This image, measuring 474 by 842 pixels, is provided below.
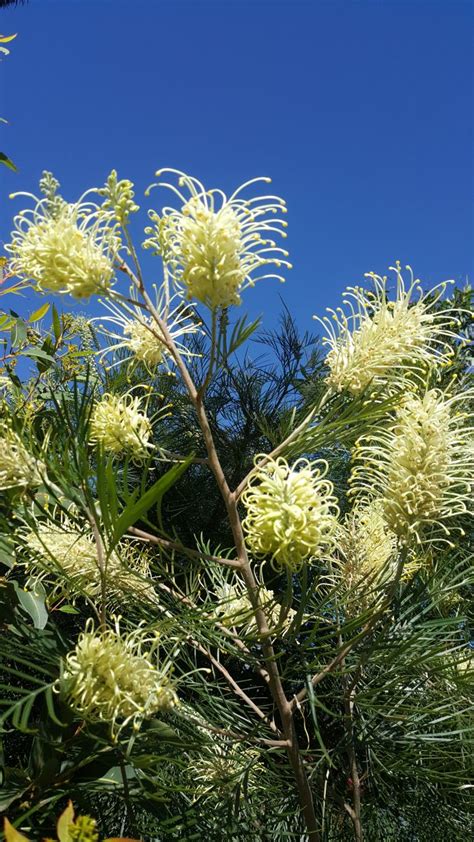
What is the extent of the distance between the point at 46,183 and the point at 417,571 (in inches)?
20.4

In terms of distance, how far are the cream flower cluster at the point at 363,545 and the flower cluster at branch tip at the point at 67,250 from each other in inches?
15.5

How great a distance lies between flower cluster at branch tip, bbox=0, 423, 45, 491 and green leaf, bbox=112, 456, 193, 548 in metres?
0.12

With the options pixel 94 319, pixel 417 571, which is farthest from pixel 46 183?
pixel 417 571

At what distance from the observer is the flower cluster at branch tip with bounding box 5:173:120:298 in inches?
20.3

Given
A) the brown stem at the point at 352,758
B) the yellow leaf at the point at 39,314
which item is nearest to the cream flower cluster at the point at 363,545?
the brown stem at the point at 352,758

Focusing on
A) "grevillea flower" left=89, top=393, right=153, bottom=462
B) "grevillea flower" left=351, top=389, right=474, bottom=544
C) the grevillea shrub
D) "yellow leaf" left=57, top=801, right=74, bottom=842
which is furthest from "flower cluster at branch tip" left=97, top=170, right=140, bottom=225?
"yellow leaf" left=57, top=801, right=74, bottom=842

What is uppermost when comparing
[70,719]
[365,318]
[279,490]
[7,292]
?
[365,318]

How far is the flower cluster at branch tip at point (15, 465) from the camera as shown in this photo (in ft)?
1.81

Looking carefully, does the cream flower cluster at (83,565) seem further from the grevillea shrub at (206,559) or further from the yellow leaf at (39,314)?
the yellow leaf at (39,314)

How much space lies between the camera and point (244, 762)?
0.67m

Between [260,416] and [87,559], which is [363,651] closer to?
[87,559]

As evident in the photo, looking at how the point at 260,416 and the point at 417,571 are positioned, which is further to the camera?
the point at 260,416

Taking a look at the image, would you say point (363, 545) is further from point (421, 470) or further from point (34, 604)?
point (34, 604)

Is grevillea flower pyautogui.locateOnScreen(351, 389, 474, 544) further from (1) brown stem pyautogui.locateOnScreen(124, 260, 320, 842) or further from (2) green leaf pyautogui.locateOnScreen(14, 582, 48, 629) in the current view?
(2) green leaf pyautogui.locateOnScreen(14, 582, 48, 629)
